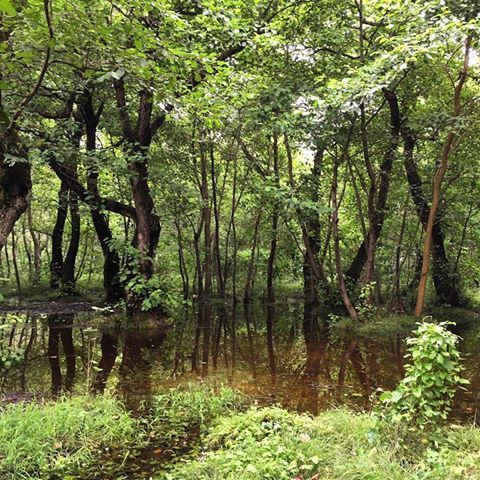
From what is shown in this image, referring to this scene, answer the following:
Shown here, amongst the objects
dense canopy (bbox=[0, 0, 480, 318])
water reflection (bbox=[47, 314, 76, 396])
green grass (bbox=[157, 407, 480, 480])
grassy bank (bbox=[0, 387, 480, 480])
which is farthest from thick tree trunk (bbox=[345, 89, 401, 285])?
green grass (bbox=[157, 407, 480, 480])

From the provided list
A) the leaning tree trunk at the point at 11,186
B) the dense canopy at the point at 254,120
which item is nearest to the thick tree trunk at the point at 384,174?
the dense canopy at the point at 254,120

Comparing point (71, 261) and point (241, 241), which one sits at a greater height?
point (241, 241)

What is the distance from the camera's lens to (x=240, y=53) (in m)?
10.9

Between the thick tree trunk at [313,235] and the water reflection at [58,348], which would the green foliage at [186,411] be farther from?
the thick tree trunk at [313,235]

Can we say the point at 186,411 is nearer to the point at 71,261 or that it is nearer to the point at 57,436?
the point at 57,436

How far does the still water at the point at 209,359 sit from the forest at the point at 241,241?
0.07m

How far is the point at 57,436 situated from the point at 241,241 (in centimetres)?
1856

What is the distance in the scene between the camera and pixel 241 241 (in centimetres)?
2238

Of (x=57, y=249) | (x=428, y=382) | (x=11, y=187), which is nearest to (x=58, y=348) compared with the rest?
(x=11, y=187)

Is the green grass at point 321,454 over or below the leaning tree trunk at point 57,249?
below

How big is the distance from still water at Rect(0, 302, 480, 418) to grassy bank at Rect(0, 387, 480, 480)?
31.1 inches

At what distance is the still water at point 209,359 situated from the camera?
595cm

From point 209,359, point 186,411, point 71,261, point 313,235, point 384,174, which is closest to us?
point 186,411

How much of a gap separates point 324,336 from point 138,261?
5.23m
